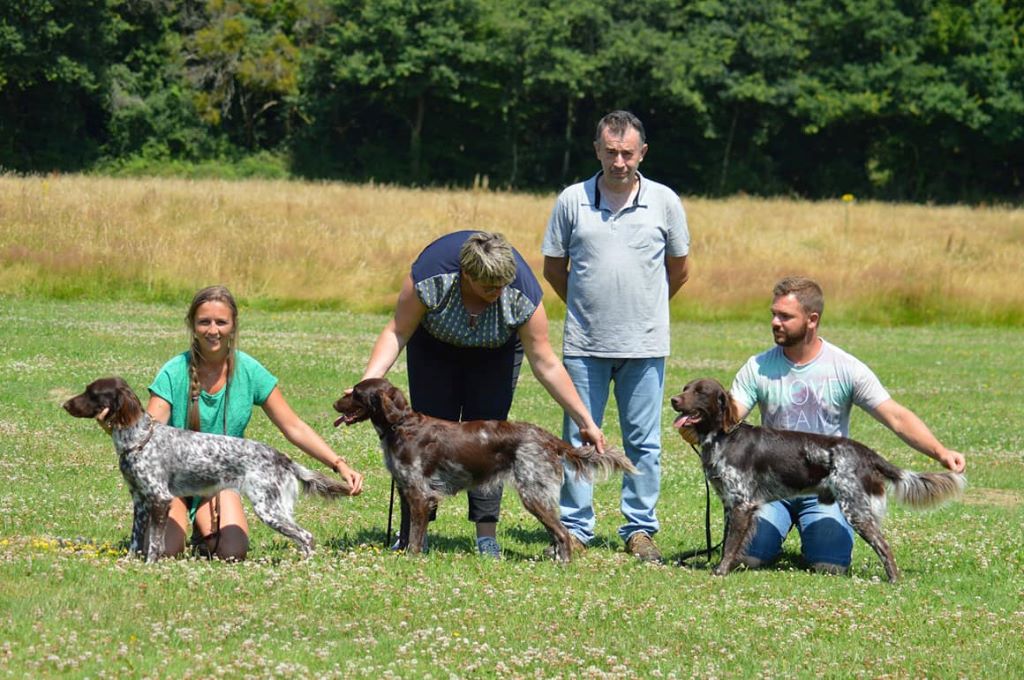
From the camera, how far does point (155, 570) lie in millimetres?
7121

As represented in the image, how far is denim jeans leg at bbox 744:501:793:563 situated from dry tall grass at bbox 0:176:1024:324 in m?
17.2

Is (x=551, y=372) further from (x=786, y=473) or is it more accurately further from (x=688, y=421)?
(x=786, y=473)

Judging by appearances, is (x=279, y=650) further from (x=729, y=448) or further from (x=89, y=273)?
(x=89, y=273)

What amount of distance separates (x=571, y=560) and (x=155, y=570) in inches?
98.5

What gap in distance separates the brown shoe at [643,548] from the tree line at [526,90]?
5046cm

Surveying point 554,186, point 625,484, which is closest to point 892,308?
point 625,484

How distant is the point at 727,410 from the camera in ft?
26.5

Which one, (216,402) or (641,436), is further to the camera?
(641,436)

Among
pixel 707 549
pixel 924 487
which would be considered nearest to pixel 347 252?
pixel 707 549

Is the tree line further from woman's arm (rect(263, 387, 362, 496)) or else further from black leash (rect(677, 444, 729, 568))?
black leash (rect(677, 444, 729, 568))

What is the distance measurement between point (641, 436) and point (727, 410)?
991 mm

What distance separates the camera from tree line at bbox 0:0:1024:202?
5822cm

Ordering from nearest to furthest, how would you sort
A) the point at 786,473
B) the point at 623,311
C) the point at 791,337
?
the point at 786,473 → the point at 791,337 → the point at 623,311

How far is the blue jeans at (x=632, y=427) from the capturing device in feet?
29.1
